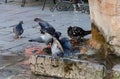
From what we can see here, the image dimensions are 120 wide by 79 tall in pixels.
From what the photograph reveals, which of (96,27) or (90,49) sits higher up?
(96,27)

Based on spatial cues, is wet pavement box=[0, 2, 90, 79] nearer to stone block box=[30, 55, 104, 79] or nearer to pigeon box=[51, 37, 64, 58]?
stone block box=[30, 55, 104, 79]

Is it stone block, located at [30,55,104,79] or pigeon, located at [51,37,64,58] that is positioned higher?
pigeon, located at [51,37,64,58]

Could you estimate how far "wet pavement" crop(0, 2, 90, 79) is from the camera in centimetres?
538

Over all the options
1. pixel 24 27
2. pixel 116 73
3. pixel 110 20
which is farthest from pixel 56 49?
pixel 24 27

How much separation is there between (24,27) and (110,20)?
5.09 meters

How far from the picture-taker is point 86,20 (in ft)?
35.0

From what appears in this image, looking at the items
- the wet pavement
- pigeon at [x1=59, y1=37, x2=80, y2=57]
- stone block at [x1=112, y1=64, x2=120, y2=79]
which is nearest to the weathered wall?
stone block at [x1=112, y1=64, x2=120, y2=79]

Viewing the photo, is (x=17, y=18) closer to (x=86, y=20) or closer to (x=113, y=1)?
(x=86, y=20)

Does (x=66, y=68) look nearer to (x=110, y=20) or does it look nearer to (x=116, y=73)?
(x=116, y=73)

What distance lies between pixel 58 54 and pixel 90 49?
0.51 m

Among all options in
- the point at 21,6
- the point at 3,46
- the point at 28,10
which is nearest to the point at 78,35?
the point at 3,46

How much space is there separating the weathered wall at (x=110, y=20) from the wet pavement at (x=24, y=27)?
103cm

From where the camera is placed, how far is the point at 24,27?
9.50 metres

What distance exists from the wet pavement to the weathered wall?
3.37 feet
